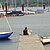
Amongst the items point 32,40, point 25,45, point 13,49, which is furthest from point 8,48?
point 25,45

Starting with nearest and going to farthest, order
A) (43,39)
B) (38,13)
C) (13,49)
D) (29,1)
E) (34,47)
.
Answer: (34,47) → (13,49) → (43,39) → (38,13) → (29,1)

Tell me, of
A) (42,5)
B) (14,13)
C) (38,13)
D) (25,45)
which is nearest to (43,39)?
(25,45)

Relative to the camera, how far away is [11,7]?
9944 centimetres

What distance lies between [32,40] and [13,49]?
2786 mm

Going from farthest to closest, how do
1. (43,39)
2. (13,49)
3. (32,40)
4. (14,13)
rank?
(14,13), (43,39), (13,49), (32,40)

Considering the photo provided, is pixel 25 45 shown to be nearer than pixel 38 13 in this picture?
Yes

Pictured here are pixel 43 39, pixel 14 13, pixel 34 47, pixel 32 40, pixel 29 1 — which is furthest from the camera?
pixel 29 1

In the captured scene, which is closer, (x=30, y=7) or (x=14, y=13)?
(x=14, y=13)

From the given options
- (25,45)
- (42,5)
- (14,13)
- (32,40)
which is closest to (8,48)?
(32,40)

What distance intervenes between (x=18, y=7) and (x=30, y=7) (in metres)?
4.57

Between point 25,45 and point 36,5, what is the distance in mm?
81094

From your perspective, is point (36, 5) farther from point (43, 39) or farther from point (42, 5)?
point (43, 39)

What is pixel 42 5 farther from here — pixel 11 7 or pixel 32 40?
pixel 32 40

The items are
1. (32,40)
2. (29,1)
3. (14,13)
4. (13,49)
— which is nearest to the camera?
(32,40)
